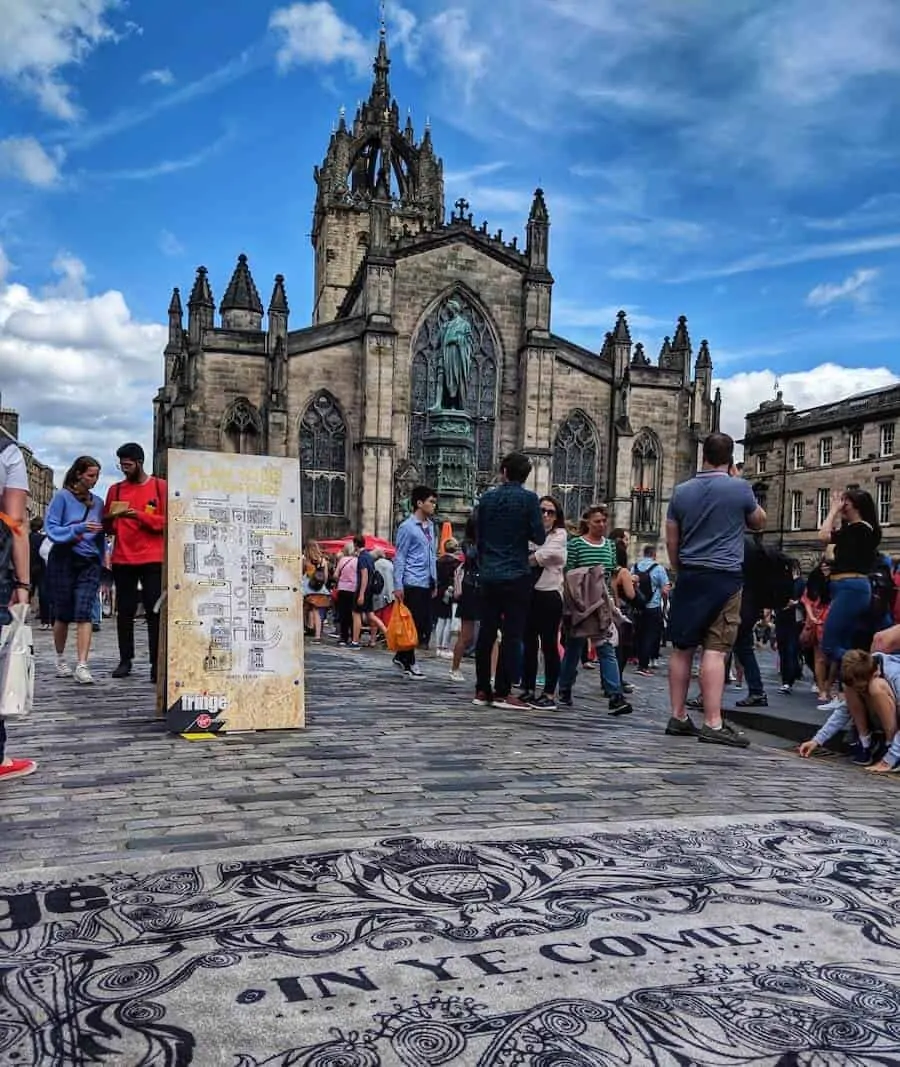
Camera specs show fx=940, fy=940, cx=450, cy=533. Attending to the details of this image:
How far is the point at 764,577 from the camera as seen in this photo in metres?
9.12

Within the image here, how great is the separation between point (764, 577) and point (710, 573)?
9.36ft

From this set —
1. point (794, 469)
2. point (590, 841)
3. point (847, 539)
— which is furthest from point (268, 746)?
point (794, 469)

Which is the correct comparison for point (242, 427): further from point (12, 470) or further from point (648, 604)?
point (12, 470)

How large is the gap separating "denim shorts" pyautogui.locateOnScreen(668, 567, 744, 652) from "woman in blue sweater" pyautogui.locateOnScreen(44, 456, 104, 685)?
15.5ft

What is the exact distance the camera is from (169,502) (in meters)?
5.89

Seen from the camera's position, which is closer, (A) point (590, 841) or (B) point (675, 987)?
(B) point (675, 987)

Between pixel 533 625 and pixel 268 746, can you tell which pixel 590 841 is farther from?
pixel 533 625

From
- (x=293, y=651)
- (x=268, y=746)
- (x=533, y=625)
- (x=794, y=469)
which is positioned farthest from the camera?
(x=794, y=469)

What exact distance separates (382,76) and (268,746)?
6097 cm

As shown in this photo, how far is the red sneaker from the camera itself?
15.3 ft

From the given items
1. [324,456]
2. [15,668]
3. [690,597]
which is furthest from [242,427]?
[15,668]

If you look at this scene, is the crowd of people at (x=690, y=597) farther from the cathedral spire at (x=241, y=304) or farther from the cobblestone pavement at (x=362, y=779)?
the cathedral spire at (x=241, y=304)

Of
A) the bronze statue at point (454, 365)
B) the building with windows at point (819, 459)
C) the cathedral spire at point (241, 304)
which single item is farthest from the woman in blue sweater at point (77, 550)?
the building with windows at point (819, 459)

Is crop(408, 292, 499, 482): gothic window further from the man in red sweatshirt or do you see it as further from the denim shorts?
the denim shorts
